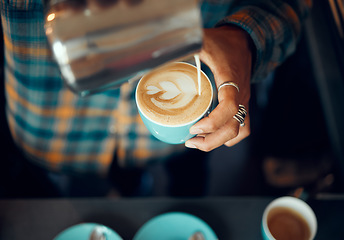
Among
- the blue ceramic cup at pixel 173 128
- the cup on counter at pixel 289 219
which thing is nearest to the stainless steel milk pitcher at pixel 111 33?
the blue ceramic cup at pixel 173 128

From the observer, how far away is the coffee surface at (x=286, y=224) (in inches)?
29.2

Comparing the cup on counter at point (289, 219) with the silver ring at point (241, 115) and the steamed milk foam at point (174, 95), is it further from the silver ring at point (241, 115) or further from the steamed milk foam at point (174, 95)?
the steamed milk foam at point (174, 95)

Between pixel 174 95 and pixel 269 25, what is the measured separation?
1.31 feet

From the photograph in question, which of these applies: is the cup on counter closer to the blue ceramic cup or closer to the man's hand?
the man's hand

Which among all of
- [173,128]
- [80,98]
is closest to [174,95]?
[173,128]

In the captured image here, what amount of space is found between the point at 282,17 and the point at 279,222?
0.63 m

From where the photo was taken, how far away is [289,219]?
750 millimetres

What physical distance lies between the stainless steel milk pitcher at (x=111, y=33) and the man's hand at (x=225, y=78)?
9.9 inches

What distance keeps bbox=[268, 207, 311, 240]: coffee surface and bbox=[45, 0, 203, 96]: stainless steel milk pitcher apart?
2.01 ft

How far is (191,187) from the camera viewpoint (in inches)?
54.3

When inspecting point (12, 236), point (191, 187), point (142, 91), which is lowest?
point (191, 187)

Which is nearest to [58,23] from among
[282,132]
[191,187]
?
[191,187]

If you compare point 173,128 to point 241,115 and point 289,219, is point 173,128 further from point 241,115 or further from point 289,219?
point 289,219

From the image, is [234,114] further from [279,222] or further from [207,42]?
[279,222]
